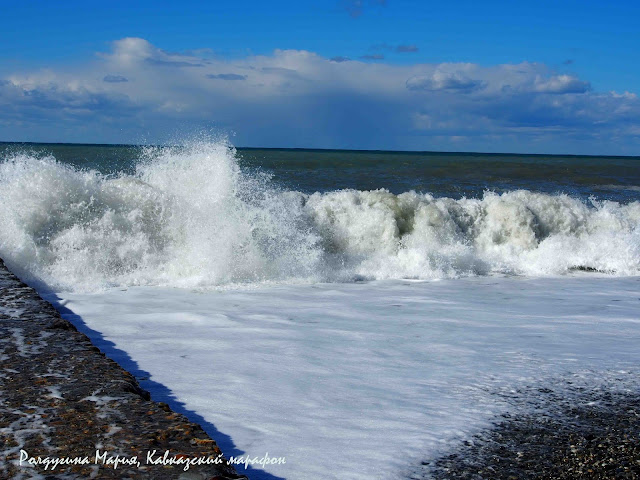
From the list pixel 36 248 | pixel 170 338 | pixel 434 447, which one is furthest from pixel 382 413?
pixel 36 248

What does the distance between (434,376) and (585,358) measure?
1.24m

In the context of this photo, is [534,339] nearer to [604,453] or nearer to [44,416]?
[604,453]

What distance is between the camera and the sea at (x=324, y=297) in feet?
11.4

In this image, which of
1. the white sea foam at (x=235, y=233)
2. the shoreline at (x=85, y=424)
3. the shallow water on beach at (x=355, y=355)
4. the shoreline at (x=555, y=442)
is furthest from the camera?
the white sea foam at (x=235, y=233)

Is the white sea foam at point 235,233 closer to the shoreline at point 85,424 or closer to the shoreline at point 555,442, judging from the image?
the shoreline at point 85,424

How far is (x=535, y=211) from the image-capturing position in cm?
1091

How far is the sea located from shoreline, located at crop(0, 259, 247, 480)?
43cm

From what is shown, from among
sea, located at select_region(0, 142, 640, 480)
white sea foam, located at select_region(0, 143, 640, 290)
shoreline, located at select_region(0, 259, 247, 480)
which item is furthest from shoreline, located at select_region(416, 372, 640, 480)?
white sea foam, located at select_region(0, 143, 640, 290)

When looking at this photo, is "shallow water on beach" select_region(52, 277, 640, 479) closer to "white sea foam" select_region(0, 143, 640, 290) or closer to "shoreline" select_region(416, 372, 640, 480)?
"shoreline" select_region(416, 372, 640, 480)

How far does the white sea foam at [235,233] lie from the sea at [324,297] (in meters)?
0.03

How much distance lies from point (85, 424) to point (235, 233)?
532 centimetres

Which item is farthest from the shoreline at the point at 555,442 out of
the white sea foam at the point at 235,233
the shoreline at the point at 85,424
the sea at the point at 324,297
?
the white sea foam at the point at 235,233

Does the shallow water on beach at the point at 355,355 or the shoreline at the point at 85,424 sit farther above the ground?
the shoreline at the point at 85,424

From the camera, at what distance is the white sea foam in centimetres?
746
